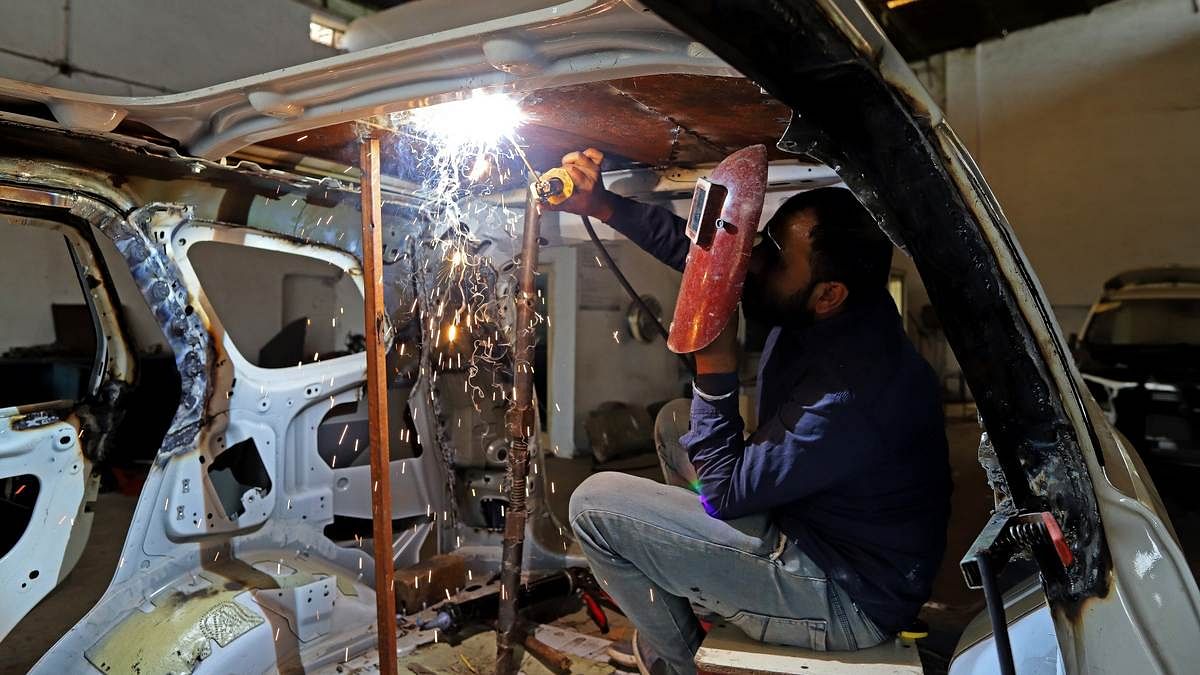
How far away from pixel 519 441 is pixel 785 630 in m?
1.34

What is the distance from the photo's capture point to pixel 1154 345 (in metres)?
6.27

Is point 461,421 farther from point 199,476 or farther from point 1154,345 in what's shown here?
point 1154,345

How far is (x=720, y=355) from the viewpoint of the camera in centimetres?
194

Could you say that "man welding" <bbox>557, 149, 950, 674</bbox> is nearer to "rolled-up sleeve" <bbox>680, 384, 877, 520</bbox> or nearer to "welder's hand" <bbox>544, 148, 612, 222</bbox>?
"rolled-up sleeve" <bbox>680, 384, 877, 520</bbox>

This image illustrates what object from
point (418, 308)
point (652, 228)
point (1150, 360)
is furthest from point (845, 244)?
point (1150, 360)

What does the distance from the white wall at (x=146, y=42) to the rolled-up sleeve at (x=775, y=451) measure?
7.04 m

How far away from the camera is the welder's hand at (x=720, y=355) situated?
194 cm

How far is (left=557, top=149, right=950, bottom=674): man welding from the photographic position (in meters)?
1.87

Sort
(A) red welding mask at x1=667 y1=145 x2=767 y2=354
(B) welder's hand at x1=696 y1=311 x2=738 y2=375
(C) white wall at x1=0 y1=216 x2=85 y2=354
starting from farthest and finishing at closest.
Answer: (C) white wall at x1=0 y1=216 x2=85 y2=354, (B) welder's hand at x1=696 y1=311 x2=738 y2=375, (A) red welding mask at x1=667 y1=145 x2=767 y2=354

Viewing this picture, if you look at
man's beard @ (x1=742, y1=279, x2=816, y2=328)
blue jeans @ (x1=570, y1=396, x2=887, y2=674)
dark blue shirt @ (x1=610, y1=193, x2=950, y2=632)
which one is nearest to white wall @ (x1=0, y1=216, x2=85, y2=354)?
blue jeans @ (x1=570, y1=396, x2=887, y2=674)

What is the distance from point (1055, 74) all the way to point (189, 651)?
11197 mm

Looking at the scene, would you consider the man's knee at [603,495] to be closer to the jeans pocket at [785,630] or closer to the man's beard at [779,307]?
the jeans pocket at [785,630]

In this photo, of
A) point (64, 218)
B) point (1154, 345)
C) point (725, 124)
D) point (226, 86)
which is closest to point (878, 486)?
point (725, 124)

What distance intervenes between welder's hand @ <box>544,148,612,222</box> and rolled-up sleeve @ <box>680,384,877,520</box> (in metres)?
0.98
